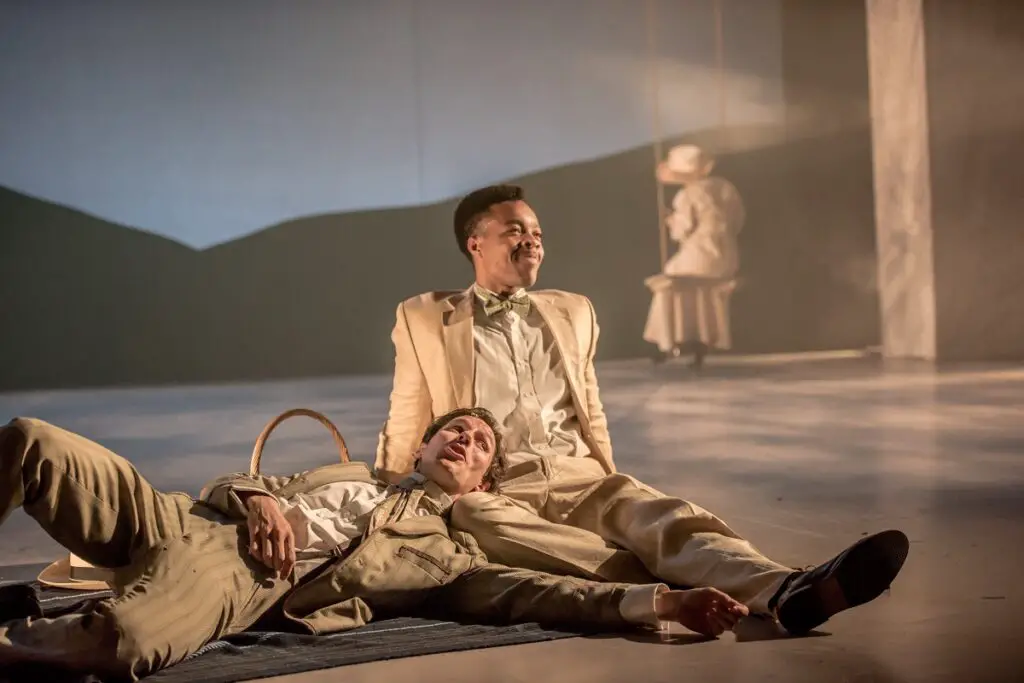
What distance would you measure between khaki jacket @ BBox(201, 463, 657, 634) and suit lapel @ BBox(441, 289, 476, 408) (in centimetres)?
37

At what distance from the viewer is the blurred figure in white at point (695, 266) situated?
11008 millimetres

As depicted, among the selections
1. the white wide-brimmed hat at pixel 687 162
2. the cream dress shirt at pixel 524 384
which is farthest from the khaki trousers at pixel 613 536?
the white wide-brimmed hat at pixel 687 162

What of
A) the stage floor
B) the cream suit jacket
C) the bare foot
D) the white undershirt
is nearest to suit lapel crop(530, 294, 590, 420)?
the cream suit jacket

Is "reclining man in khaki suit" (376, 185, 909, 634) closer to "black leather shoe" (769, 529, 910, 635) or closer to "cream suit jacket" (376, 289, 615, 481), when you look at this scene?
"cream suit jacket" (376, 289, 615, 481)

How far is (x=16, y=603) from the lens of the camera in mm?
2434

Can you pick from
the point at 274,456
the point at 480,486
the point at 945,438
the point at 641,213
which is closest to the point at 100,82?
the point at 641,213

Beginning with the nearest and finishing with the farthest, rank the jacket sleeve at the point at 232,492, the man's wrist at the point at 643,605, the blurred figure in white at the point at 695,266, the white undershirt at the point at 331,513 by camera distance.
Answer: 1. the man's wrist at the point at 643,605
2. the jacket sleeve at the point at 232,492
3. the white undershirt at the point at 331,513
4. the blurred figure in white at the point at 695,266

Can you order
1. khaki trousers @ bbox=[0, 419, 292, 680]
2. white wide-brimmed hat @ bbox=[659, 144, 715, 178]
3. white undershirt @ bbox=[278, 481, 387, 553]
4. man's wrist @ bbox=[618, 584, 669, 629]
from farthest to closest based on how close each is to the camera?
white wide-brimmed hat @ bbox=[659, 144, 715, 178]
white undershirt @ bbox=[278, 481, 387, 553]
man's wrist @ bbox=[618, 584, 669, 629]
khaki trousers @ bbox=[0, 419, 292, 680]

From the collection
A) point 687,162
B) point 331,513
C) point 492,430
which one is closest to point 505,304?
point 492,430

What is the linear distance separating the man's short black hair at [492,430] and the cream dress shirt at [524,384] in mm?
105

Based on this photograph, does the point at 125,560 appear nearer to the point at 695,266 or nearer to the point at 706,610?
the point at 706,610

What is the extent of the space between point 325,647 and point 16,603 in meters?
0.59

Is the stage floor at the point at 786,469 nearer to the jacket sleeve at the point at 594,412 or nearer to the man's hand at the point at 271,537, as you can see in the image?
the man's hand at the point at 271,537

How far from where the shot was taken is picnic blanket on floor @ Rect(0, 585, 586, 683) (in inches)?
85.7
